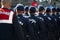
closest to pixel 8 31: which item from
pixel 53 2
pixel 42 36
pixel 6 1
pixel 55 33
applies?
pixel 6 1

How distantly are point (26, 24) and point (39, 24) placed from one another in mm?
1561

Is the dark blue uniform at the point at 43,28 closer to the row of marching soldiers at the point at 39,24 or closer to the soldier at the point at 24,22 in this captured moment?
the row of marching soldiers at the point at 39,24

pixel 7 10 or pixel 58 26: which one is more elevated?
pixel 7 10

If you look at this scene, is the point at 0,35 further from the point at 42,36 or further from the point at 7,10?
the point at 42,36

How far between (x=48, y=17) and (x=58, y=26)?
4.12ft

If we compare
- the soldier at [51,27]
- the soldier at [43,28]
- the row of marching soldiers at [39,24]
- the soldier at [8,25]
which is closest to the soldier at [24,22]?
the row of marching soldiers at [39,24]

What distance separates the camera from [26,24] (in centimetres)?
723

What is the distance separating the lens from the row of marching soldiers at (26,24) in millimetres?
Answer: 3879

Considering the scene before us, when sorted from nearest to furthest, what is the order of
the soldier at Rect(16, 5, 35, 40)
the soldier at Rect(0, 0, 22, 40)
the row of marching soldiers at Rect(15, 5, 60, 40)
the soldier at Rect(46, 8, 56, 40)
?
the soldier at Rect(0, 0, 22, 40) < the soldier at Rect(16, 5, 35, 40) < the row of marching soldiers at Rect(15, 5, 60, 40) < the soldier at Rect(46, 8, 56, 40)

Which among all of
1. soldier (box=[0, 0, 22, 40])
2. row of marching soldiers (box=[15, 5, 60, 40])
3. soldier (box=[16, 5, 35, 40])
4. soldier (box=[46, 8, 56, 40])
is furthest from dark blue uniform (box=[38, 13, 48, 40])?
soldier (box=[0, 0, 22, 40])

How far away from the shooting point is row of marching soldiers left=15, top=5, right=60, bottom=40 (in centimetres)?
722

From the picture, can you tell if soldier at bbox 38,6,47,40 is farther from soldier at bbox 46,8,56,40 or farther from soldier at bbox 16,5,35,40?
soldier at bbox 16,5,35,40

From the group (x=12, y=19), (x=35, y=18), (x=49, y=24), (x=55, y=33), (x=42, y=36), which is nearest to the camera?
(x=12, y=19)

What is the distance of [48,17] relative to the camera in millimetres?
9555
